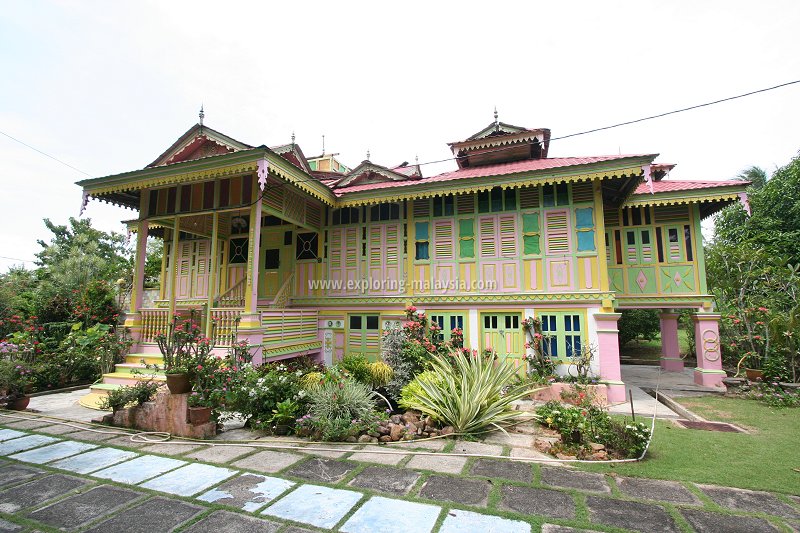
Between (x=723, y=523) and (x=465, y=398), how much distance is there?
304 cm

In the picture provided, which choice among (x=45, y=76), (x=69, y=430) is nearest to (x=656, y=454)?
(x=69, y=430)

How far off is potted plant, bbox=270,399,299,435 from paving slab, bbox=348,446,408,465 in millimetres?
1310

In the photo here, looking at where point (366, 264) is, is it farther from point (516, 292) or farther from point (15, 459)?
point (15, 459)

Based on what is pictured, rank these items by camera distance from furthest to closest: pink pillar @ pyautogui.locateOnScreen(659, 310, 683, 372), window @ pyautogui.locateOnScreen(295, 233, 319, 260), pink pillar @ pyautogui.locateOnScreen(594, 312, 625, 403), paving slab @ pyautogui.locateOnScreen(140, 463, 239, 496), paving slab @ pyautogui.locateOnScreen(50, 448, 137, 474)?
1. pink pillar @ pyautogui.locateOnScreen(659, 310, 683, 372)
2. window @ pyautogui.locateOnScreen(295, 233, 319, 260)
3. pink pillar @ pyautogui.locateOnScreen(594, 312, 625, 403)
4. paving slab @ pyautogui.locateOnScreen(50, 448, 137, 474)
5. paving slab @ pyautogui.locateOnScreen(140, 463, 239, 496)

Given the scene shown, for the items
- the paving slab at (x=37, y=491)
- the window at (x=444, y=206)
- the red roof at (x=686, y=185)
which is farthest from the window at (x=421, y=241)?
the paving slab at (x=37, y=491)

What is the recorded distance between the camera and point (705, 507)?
3041 mm

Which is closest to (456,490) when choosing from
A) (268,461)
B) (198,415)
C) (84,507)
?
(268,461)

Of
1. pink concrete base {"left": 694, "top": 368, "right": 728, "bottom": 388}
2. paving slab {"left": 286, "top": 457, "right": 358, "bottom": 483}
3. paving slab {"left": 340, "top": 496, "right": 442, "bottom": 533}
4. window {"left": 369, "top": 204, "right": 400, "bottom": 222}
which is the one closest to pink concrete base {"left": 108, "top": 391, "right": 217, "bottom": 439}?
paving slab {"left": 286, "top": 457, "right": 358, "bottom": 483}

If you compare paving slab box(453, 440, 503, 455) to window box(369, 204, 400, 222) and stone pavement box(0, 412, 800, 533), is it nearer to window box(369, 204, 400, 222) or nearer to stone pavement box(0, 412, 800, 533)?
stone pavement box(0, 412, 800, 533)

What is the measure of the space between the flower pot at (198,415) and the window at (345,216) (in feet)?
20.6

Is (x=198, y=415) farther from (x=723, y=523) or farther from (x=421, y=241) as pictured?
(x=421, y=241)

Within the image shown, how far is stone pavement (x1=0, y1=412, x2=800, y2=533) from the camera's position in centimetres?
277

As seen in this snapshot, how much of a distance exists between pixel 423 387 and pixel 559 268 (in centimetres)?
452

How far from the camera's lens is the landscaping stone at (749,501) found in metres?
3.00
